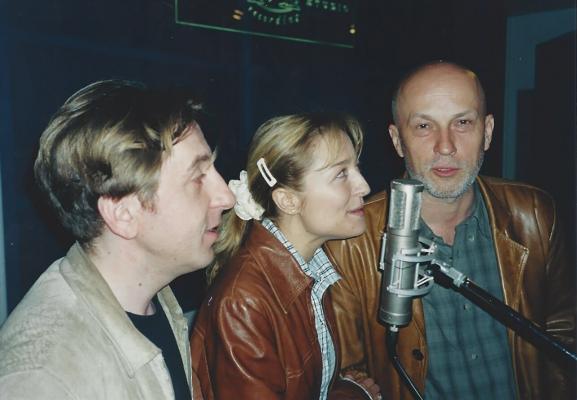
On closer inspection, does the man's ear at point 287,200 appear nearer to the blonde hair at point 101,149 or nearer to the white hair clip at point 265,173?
the white hair clip at point 265,173

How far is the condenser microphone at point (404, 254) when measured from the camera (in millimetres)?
1313

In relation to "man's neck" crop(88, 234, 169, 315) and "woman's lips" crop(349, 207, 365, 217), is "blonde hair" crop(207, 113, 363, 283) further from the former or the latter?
"man's neck" crop(88, 234, 169, 315)

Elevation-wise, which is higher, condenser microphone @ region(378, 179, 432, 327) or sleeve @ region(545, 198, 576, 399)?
condenser microphone @ region(378, 179, 432, 327)

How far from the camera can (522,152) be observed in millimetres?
5246

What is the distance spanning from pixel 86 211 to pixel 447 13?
166 inches

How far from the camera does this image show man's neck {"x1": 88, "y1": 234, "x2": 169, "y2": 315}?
1.45 meters

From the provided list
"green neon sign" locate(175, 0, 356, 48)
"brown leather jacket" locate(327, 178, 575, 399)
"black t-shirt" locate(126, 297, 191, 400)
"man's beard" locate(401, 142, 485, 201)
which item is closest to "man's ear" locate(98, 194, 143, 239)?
"black t-shirt" locate(126, 297, 191, 400)

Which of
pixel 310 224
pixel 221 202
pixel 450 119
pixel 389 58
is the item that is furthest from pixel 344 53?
pixel 221 202

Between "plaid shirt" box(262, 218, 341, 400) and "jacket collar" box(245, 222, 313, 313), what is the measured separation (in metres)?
0.05

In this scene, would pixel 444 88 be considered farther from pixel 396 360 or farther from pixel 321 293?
pixel 396 360

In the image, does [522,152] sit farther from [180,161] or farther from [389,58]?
[180,161]

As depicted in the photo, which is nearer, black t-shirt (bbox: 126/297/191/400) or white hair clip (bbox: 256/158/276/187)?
black t-shirt (bbox: 126/297/191/400)

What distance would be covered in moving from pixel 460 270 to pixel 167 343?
137 cm

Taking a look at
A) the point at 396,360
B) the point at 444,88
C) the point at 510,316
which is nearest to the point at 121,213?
the point at 396,360
